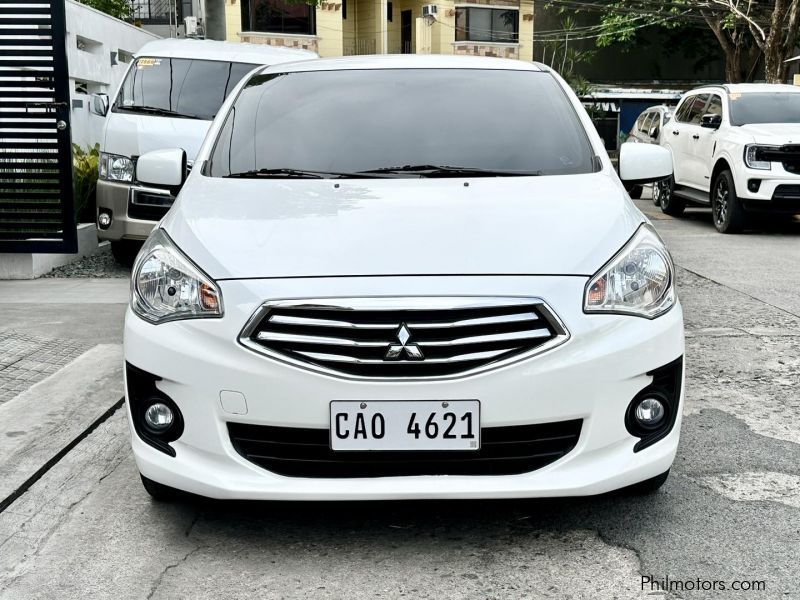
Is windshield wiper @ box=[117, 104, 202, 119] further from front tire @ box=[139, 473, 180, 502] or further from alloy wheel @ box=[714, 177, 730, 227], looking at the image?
alloy wheel @ box=[714, 177, 730, 227]

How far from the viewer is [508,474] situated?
3209 mm

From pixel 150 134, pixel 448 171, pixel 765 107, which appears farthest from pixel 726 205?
pixel 448 171

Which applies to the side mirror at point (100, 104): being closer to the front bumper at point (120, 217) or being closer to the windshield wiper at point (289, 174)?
the front bumper at point (120, 217)

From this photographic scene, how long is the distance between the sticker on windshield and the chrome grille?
7.07m

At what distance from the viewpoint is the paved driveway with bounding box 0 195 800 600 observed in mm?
3098

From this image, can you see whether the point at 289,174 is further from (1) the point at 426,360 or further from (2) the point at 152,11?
(2) the point at 152,11

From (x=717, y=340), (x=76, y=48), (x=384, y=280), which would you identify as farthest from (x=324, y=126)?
(x=76, y=48)

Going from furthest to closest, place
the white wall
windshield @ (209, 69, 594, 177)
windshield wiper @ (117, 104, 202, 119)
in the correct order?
the white wall
windshield wiper @ (117, 104, 202, 119)
windshield @ (209, 69, 594, 177)

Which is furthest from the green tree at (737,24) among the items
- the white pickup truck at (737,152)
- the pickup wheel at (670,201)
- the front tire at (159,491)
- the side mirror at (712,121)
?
the front tire at (159,491)

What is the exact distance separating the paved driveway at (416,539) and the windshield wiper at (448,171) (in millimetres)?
1240

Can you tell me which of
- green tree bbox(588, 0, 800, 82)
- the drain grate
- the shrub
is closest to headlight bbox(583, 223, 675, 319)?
the drain grate

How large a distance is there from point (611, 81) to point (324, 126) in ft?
163

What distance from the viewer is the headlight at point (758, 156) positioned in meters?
11.9

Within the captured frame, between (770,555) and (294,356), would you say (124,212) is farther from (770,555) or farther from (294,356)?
(770,555)
